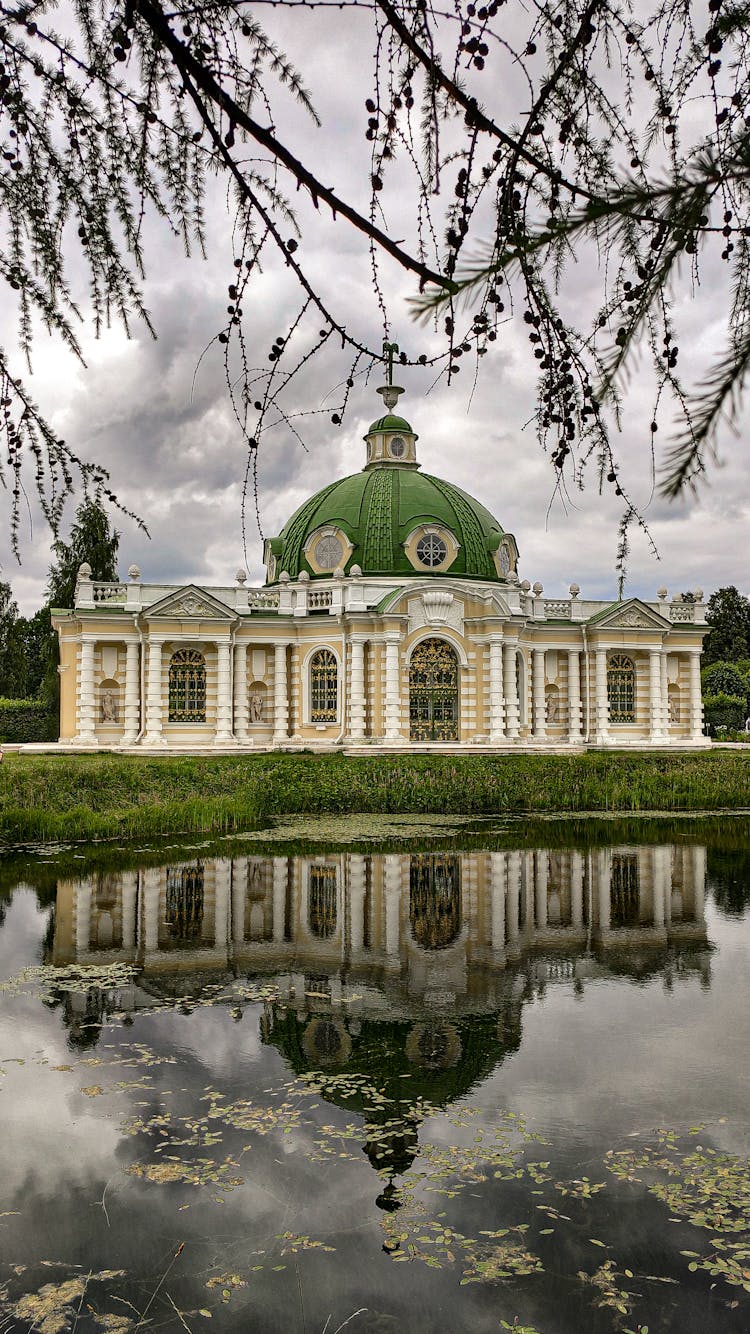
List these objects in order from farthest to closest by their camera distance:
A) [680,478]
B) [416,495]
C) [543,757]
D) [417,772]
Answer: [416,495] → [543,757] → [417,772] → [680,478]

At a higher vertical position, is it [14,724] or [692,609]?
[692,609]

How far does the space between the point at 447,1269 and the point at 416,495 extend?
30422mm

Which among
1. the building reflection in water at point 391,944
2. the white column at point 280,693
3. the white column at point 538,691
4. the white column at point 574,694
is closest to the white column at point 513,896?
the building reflection in water at point 391,944

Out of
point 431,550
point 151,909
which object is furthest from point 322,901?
point 431,550

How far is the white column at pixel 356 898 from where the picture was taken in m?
9.11

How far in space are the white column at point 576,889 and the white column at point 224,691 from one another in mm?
17098

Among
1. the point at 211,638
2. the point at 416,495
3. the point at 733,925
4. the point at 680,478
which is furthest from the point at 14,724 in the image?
the point at 680,478

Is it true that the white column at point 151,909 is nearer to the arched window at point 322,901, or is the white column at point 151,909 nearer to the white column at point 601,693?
the arched window at point 322,901

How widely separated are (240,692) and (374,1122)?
1027 inches

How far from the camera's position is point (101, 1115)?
16.8 feet

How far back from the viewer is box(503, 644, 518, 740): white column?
30391 millimetres

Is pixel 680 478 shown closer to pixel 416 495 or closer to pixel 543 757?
pixel 543 757

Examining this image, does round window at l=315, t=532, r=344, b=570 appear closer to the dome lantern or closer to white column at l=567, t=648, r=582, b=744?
the dome lantern

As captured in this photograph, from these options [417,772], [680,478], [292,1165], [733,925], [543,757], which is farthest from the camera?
[543,757]
